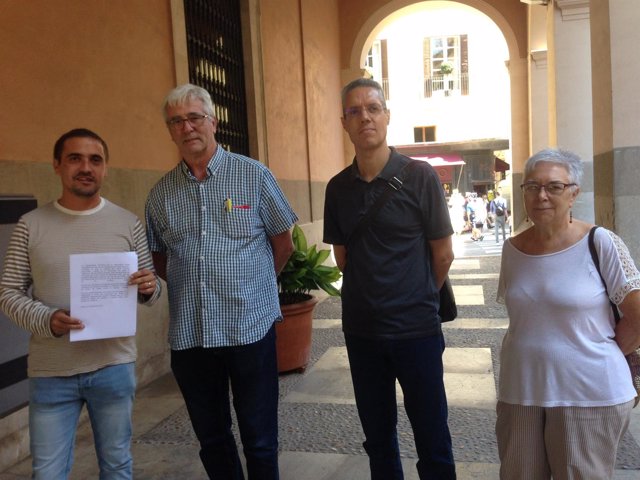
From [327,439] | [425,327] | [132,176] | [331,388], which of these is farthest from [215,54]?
[425,327]

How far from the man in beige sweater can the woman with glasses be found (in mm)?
1427

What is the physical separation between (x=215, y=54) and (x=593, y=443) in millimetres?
5909

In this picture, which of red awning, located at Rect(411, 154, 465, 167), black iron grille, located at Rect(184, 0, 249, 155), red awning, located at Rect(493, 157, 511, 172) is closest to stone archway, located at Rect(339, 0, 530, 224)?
black iron grille, located at Rect(184, 0, 249, 155)

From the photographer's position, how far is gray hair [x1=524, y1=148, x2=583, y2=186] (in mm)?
1990

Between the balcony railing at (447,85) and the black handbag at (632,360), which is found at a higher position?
the balcony railing at (447,85)

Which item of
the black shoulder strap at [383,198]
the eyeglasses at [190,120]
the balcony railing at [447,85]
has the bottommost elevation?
the black shoulder strap at [383,198]

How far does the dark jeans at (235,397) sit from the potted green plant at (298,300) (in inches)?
86.9

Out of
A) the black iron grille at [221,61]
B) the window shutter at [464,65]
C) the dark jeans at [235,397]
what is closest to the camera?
the dark jeans at [235,397]

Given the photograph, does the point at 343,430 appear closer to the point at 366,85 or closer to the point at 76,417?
the point at 76,417

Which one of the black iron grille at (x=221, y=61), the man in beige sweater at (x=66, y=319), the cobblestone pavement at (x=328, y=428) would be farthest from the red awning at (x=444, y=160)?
the man in beige sweater at (x=66, y=319)

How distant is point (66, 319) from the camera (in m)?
2.01

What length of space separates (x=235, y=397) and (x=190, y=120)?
1.17m

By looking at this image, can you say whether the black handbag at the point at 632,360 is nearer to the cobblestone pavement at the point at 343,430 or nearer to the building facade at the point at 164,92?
the cobblestone pavement at the point at 343,430

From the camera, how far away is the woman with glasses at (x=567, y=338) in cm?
193
